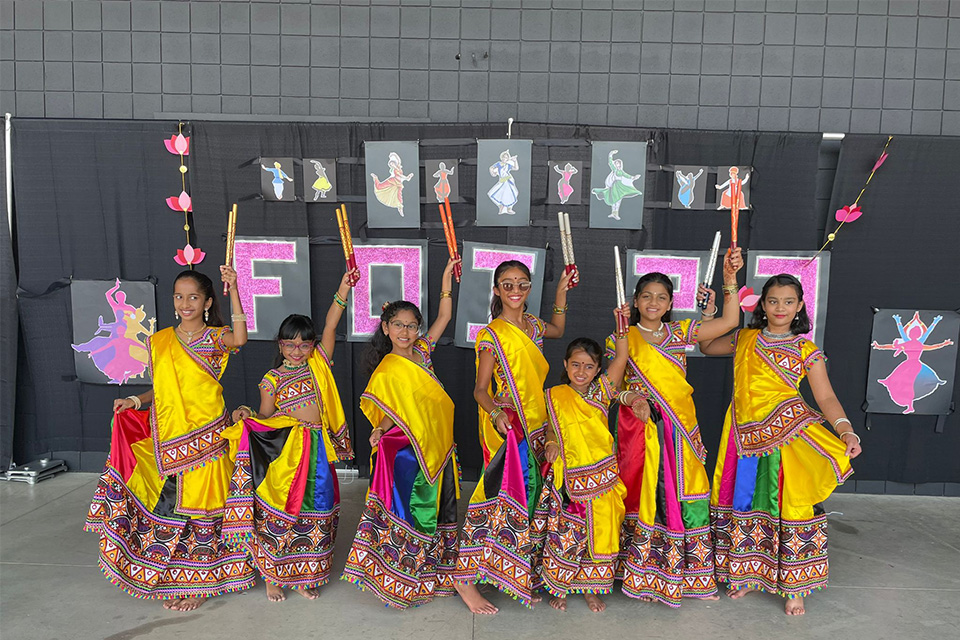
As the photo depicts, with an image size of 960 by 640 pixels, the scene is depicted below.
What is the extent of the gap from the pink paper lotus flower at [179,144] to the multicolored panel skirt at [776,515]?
3119 millimetres

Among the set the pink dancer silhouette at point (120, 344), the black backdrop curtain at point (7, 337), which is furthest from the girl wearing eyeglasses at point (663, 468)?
the black backdrop curtain at point (7, 337)

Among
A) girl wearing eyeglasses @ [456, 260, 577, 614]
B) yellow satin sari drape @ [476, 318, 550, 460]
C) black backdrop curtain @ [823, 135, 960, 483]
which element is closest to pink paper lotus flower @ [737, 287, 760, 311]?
black backdrop curtain @ [823, 135, 960, 483]

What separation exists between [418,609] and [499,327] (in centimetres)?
109

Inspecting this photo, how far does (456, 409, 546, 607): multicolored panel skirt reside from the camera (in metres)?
2.43

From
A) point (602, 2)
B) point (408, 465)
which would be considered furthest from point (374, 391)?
point (602, 2)

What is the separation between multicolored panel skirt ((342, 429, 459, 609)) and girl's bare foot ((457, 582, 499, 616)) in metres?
0.09

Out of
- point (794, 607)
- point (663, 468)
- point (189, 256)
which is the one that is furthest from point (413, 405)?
point (189, 256)

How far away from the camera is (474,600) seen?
2.42m

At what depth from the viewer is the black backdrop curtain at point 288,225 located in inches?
141

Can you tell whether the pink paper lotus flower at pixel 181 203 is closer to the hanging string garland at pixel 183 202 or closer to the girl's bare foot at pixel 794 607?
the hanging string garland at pixel 183 202

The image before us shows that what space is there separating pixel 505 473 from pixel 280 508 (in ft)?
2.81

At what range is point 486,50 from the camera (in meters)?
3.87

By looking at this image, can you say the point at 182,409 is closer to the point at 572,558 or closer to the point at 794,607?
the point at 572,558

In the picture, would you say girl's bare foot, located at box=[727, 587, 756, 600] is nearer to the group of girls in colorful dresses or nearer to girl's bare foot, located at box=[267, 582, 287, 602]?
the group of girls in colorful dresses
